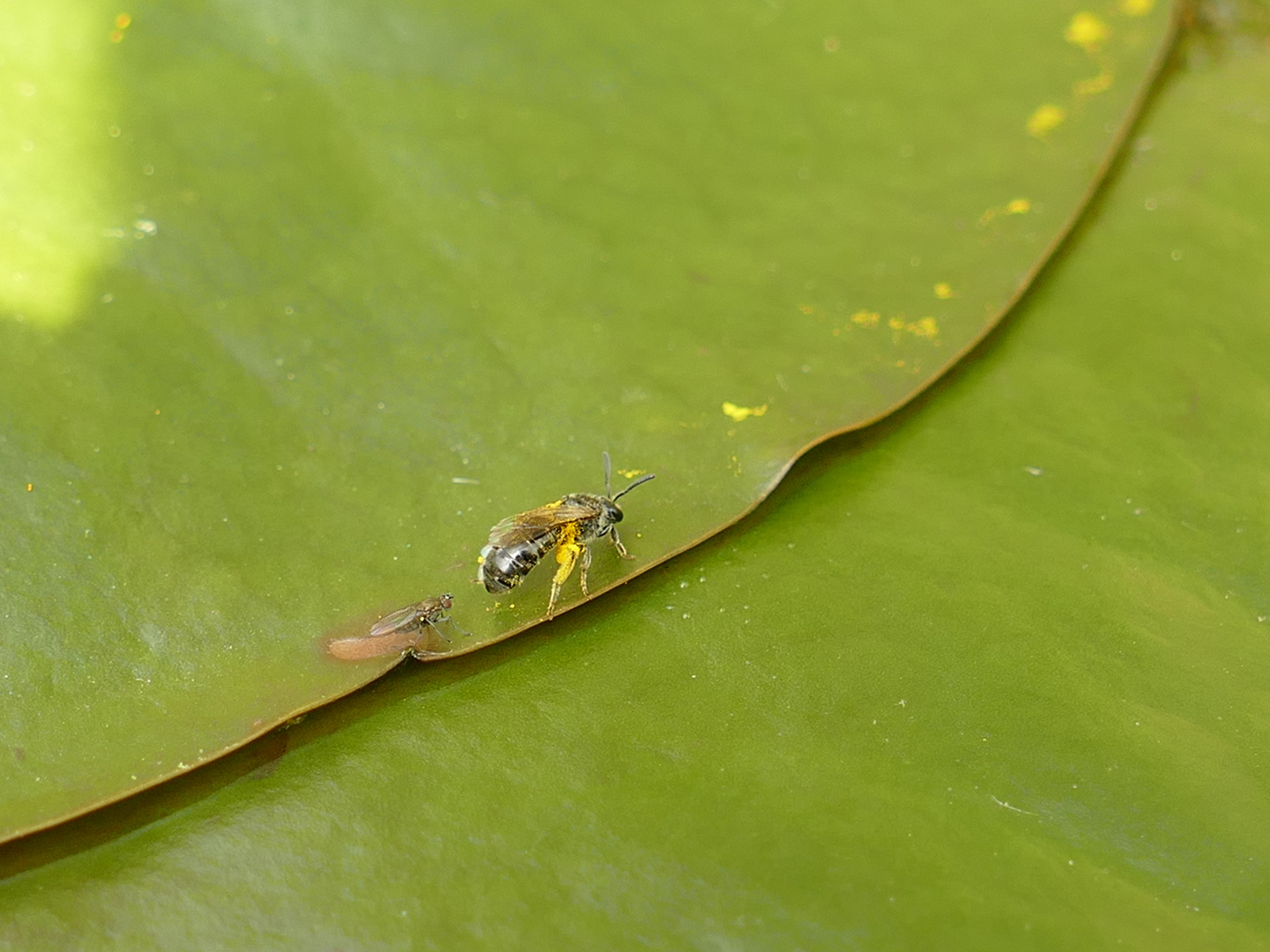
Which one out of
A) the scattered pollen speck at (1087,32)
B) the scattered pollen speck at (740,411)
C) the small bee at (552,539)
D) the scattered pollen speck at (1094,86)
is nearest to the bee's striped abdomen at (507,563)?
the small bee at (552,539)

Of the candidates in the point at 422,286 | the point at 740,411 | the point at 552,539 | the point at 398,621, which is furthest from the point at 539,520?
the point at 422,286

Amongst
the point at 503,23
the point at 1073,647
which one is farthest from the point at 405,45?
the point at 1073,647

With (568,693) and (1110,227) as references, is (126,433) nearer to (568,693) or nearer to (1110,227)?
(568,693)

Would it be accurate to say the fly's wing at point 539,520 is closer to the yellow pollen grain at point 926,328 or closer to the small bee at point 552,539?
the small bee at point 552,539

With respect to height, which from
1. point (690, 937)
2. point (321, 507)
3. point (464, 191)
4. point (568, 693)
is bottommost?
point (690, 937)

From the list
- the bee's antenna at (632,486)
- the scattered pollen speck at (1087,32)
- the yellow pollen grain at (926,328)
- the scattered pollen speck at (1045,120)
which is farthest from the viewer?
the scattered pollen speck at (1087,32)

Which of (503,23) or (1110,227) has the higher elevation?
(503,23)

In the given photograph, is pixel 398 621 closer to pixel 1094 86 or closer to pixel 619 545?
pixel 619 545
